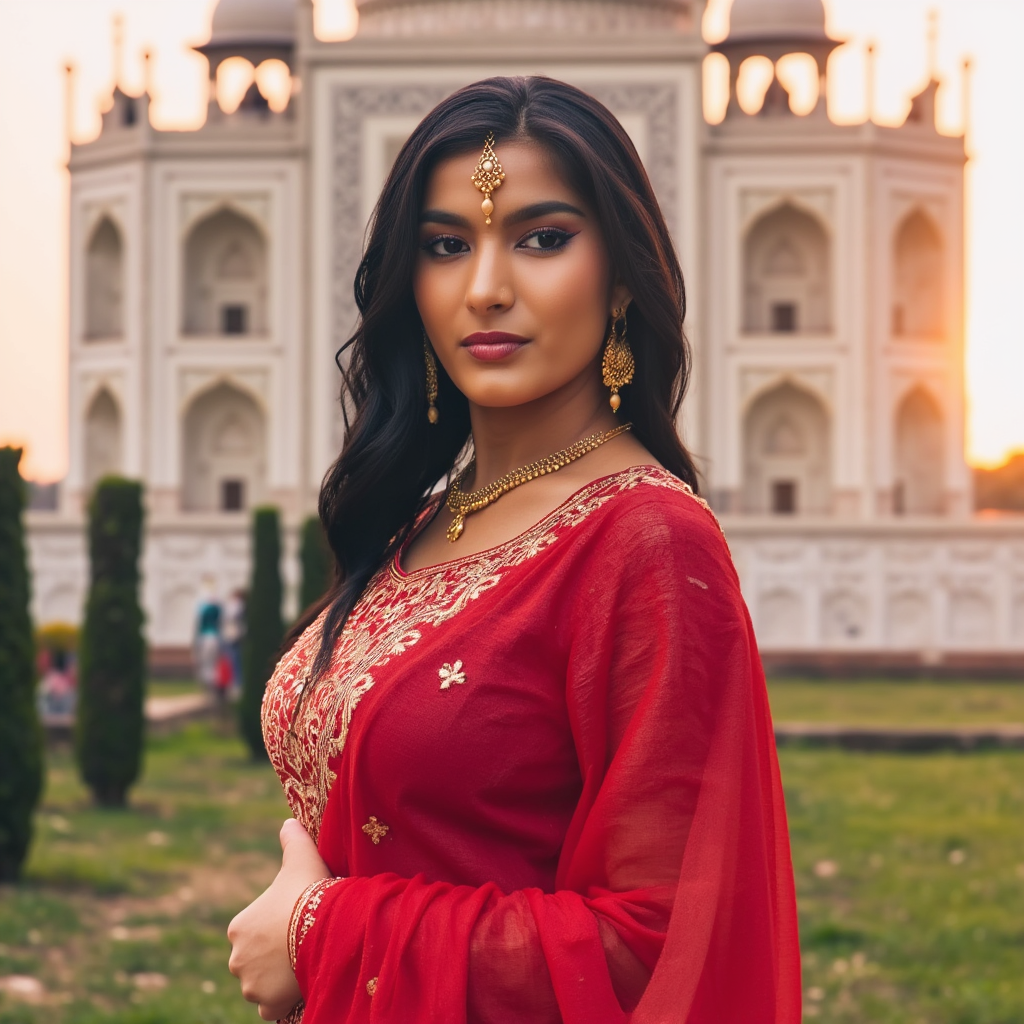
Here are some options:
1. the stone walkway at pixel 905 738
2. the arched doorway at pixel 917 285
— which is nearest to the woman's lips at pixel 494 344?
the stone walkway at pixel 905 738

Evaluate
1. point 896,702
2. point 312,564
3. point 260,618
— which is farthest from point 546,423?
point 896,702

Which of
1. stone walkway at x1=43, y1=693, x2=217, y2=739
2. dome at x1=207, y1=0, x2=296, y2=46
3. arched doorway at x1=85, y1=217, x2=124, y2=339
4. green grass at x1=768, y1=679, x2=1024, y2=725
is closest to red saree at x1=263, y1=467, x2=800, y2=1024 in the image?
stone walkway at x1=43, y1=693, x2=217, y2=739

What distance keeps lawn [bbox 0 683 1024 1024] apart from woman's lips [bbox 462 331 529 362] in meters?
2.68

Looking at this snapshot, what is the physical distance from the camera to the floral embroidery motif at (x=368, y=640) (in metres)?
1.25

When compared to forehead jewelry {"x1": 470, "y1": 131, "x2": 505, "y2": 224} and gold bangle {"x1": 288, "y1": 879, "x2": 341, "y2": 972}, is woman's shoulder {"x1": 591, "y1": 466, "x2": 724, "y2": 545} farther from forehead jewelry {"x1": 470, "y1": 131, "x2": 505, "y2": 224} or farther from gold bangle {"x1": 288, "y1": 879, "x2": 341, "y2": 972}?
gold bangle {"x1": 288, "y1": 879, "x2": 341, "y2": 972}

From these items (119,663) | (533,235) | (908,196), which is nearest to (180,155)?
(908,196)

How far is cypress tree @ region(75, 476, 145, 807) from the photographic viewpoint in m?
6.78

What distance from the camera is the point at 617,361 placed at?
1.33 m

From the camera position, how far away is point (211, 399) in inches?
776

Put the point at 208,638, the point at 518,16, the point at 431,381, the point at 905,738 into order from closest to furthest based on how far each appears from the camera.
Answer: the point at 431,381 → the point at 905,738 → the point at 208,638 → the point at 518,16

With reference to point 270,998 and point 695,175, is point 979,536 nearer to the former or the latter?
point 695,175

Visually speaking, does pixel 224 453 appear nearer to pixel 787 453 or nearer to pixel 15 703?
pixel 787 453

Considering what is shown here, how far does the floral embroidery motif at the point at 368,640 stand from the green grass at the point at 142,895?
238 cm

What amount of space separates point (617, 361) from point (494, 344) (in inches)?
4.3
